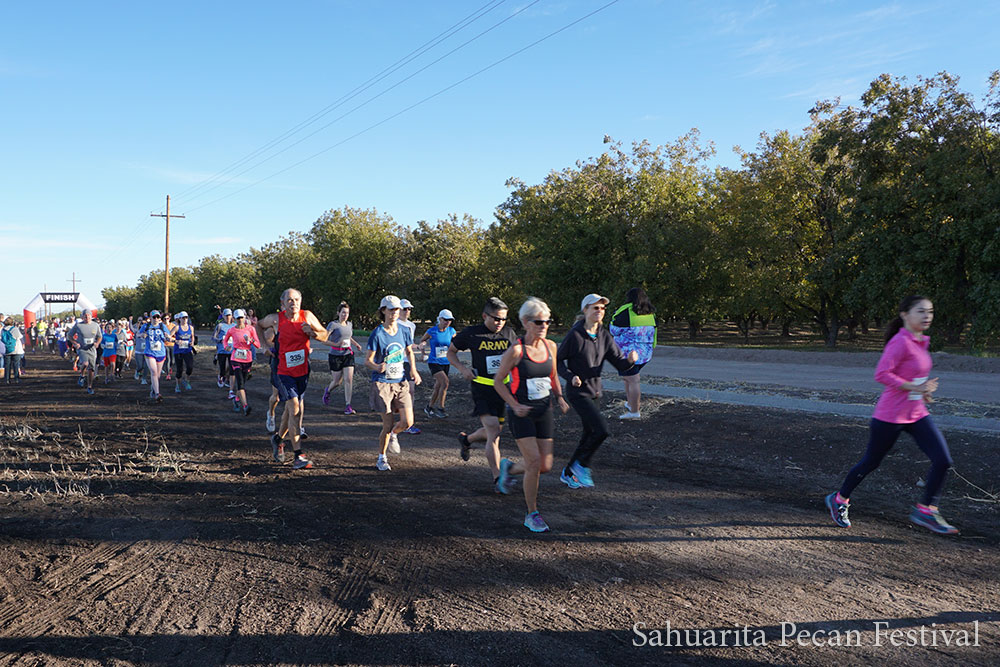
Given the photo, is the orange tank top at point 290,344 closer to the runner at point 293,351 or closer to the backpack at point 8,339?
the runner at point 293,351

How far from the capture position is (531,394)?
17.6ft

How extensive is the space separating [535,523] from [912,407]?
320 centimetres

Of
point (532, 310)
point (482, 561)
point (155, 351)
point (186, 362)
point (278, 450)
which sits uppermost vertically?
point (532, 310)

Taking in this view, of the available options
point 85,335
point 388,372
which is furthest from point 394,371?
point 85,335

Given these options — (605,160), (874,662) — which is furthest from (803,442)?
(605,160)

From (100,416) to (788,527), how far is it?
1198cm

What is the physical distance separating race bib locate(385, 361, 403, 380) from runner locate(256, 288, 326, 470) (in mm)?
866

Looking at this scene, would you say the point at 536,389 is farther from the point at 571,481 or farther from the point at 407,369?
the point at 407,369

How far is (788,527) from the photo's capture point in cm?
551

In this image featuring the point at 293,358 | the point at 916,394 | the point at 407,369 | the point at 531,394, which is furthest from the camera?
the point at 407,369

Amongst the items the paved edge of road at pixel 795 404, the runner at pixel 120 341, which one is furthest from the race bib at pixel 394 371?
the runner at pixel 120 341

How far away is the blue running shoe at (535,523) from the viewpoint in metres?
5.31

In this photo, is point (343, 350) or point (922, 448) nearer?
point (922, 448)

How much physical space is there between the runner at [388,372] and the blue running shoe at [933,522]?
497 centimetres
